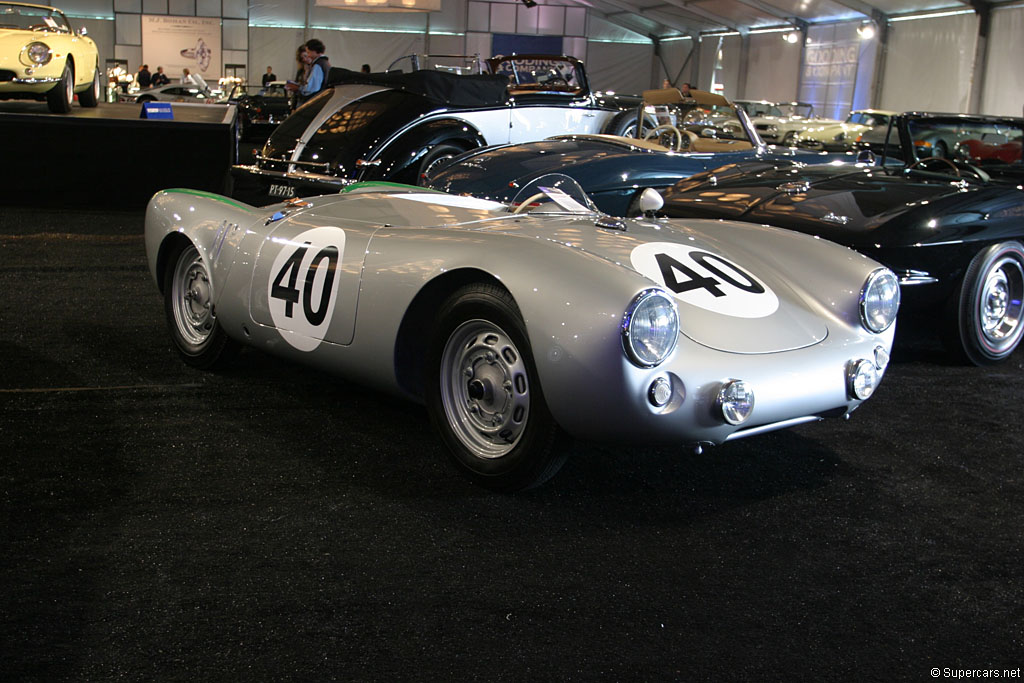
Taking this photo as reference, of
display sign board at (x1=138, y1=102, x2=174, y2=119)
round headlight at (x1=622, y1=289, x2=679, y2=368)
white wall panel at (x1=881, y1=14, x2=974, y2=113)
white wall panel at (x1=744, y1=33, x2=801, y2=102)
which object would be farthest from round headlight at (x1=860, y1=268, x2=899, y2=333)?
white wall panel at (x1=744, y1=33, x2=801, y2=102)

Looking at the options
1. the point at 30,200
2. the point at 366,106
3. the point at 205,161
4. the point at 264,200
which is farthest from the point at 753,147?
the point at 30,200

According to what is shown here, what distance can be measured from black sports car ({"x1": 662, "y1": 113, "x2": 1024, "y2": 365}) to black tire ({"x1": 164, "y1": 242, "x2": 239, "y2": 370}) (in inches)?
102

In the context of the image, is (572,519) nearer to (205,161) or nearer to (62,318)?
(62,318)

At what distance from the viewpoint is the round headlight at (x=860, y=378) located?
2.93 meters

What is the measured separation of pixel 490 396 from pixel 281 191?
19.9ft

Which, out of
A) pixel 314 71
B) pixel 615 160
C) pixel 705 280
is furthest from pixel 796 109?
pixel 705 280

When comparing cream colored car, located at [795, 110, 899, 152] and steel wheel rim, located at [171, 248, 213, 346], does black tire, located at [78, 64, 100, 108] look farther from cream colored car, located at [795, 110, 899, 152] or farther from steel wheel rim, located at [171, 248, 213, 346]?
cream colored car, located at [795, 110, 899, 152]

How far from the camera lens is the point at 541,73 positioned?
11.2m

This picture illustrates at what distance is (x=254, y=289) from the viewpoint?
3.59 meters

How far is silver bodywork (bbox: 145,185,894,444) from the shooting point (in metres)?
2.60

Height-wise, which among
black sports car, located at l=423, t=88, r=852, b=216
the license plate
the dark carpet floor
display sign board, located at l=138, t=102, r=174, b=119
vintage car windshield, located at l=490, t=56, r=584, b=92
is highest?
vintage car windshield, located at l=490, t=56, r=584, b=92

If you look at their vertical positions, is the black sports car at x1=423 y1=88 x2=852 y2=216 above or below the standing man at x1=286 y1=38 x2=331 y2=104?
below

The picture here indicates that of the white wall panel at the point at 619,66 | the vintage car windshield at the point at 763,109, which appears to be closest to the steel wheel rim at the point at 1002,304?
the vintage car windshield at the point at 763,109

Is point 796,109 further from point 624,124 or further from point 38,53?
point 38,53
